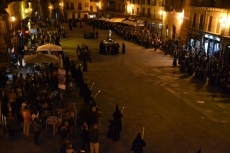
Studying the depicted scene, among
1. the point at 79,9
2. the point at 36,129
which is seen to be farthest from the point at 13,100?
the point at 79,9

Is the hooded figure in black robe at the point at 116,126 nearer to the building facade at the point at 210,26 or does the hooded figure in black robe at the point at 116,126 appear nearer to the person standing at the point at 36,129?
the person standing at the point at 36,129

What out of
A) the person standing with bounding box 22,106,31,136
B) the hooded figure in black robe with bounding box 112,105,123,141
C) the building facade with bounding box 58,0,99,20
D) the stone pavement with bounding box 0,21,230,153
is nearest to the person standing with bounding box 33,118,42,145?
the stone pavement with bounding box 0,21,230,153

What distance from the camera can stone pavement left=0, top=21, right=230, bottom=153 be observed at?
1338cm

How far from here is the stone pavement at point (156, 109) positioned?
1338 centimetres

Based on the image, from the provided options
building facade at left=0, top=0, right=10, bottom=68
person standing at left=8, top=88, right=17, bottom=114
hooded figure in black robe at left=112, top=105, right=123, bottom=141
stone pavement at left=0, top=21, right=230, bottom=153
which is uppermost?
building facade at left=0, top=0, right=10, bottom=68

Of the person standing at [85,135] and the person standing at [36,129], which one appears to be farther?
the person standing at [36,129]

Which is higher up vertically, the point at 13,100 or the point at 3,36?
the point at 3,36

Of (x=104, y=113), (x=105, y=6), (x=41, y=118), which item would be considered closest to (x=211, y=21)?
(x=104, y=113)

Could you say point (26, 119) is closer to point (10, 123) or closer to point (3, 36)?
point (10, 123)

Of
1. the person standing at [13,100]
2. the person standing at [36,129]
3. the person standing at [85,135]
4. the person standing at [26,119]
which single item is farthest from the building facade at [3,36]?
the person standing at [85,135]

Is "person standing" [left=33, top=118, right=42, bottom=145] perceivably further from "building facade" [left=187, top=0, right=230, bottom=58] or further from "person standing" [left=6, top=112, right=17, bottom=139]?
"building facade" [left=187, top=0, right=230, bottom=58]

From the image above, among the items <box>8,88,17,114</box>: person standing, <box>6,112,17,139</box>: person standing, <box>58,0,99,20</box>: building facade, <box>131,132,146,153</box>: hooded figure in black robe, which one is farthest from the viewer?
<box>58,0,99,20</box>: building facade

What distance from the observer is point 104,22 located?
195 ft

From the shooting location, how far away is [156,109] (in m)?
17.7
